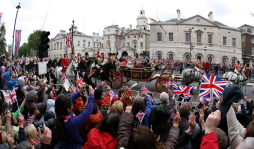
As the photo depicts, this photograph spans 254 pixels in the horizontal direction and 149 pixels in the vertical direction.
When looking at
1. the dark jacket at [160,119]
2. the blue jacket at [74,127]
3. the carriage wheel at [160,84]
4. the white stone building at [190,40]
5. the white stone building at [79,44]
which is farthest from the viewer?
the white stone building at [79,44]

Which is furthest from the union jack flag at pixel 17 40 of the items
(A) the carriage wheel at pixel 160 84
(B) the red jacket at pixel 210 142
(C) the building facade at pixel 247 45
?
(C) the building facade at pixel 247 45

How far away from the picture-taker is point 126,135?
2.43 m

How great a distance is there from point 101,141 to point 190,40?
1773 inches

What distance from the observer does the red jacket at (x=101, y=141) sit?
2.39 meters

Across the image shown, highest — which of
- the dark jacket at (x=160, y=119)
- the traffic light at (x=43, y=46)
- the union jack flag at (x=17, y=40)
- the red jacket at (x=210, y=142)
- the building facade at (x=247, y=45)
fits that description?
the building facade at (x=247, y=45)

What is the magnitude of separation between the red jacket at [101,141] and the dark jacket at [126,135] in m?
0.11

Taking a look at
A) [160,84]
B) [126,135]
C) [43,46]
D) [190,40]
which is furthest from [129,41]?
[126,135]

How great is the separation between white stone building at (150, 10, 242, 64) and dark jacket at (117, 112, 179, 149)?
41805 millimetres

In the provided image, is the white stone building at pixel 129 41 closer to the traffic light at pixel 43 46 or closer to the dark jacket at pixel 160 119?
the traffic light at pixel 43 46

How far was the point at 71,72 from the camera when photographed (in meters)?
12.3

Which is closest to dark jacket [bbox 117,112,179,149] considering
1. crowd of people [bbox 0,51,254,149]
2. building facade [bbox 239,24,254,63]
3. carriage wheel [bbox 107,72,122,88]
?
crowd of people [bbox 0,51,254,149]

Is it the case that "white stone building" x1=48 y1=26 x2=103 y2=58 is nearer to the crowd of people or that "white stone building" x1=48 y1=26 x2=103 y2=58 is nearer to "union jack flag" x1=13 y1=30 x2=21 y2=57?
"union jack flag" x1=13 y1=30 x2=21 y2=57

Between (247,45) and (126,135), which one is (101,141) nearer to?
(126,135)

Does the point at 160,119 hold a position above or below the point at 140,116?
below
